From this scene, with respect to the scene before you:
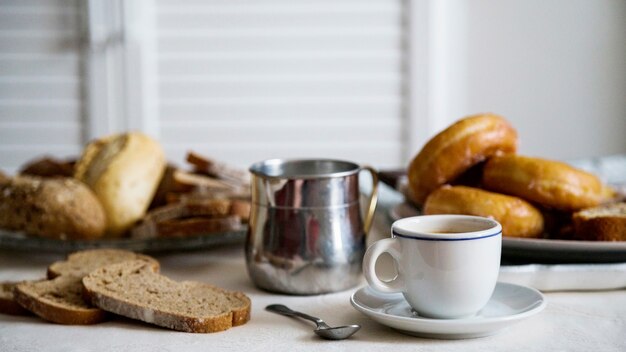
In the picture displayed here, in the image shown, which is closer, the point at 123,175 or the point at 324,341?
the point at 324,341

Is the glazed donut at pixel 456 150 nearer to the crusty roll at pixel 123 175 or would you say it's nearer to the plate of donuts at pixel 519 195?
the plate of donuts at pixel 519 195

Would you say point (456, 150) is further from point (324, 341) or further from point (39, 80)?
point (39, 80)

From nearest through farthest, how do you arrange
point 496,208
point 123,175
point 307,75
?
1. point 496,208
2. point 123,175
3. point 307,75

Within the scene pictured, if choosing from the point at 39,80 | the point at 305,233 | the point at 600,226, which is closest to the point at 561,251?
the point at 600,226

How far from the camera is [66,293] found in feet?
3.47

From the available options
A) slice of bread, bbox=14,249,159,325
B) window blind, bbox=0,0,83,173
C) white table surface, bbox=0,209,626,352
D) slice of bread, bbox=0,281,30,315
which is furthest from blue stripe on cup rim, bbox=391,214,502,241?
window blind, bbox=0,0,83,173

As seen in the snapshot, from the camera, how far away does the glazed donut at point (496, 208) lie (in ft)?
3.68

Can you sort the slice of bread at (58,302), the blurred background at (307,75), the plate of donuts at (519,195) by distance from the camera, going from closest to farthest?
the slice of bread at (58,302) < the plate of donuts at (519,195) < the blurred background at (307,75)

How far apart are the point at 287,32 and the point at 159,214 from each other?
2.20 m

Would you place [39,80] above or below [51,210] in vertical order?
above

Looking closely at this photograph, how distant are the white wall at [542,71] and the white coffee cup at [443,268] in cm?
255

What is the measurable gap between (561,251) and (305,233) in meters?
0.35

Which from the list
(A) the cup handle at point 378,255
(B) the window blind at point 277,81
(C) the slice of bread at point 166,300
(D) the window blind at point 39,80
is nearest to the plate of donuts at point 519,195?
(A) the cup handle at point 378,255

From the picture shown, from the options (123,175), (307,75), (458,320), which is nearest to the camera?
(458,320)
